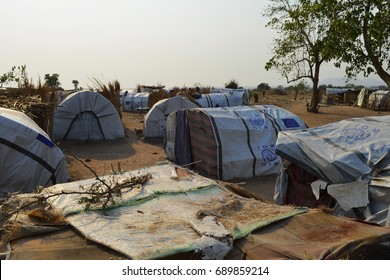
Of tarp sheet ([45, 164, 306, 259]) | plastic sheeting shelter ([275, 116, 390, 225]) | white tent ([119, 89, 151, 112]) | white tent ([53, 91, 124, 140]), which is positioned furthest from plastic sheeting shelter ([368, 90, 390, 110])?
tarp sheet ([45, 164, 306, 259])

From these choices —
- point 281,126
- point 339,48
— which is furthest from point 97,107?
point 339,48

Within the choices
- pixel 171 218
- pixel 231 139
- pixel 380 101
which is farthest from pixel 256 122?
pixel 380 101

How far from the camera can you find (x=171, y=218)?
3895 millimetres

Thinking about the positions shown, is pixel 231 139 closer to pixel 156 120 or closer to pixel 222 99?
pixel 156 120

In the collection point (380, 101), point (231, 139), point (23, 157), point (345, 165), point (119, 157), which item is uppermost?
point (380, 101)

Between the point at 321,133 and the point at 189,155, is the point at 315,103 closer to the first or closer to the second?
the point at 189,155

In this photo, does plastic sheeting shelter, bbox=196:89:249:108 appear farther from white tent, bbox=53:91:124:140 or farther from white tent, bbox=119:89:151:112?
white tent, bbox=53:91:124:140

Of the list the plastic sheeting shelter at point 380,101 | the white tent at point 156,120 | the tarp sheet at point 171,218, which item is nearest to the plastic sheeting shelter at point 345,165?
the tarp sheet at point 171,218

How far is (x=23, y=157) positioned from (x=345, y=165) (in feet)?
19.8

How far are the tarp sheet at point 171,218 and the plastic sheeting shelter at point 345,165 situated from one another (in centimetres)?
152

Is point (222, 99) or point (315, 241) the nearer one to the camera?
point (315, 241)

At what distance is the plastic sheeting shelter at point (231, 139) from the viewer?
976 cm

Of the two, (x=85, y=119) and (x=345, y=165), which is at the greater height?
(x=345, y=165)

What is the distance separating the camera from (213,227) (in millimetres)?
3424
